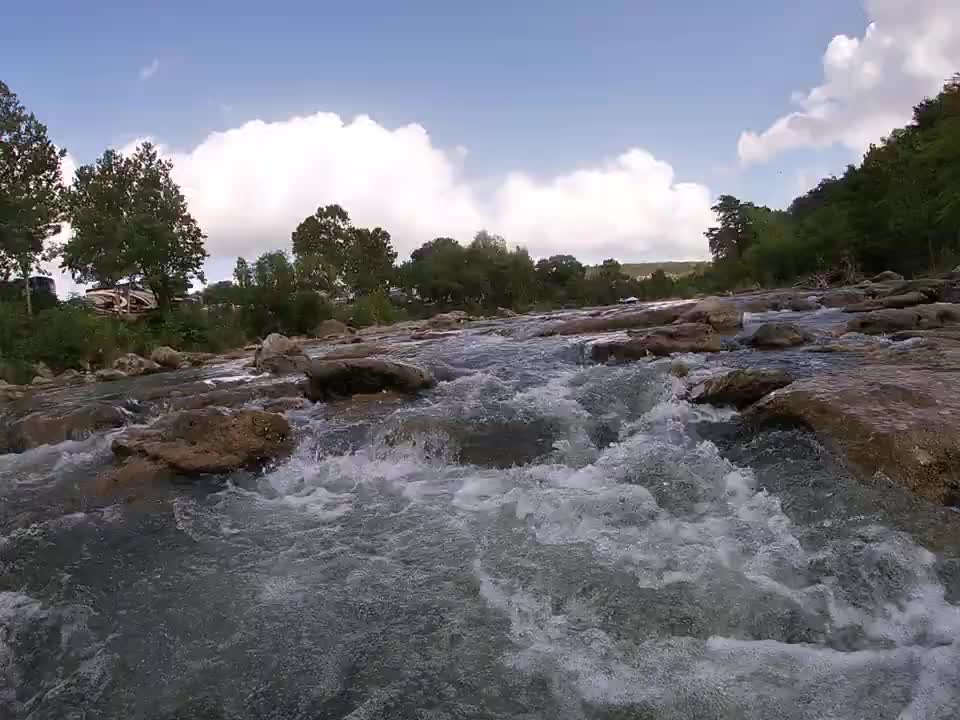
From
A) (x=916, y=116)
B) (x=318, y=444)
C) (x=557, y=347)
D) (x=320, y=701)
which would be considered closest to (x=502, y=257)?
(x=916, y=116)

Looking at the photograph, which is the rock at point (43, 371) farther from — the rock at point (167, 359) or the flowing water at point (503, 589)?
the flowing water at point (503, 589)

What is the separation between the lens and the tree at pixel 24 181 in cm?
2616

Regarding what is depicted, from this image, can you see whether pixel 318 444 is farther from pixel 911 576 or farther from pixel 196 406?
pixel 911 576

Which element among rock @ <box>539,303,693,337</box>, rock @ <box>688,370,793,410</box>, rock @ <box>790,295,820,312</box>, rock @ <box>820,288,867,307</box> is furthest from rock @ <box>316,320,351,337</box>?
rock @ <box>688,370,793,410</box>

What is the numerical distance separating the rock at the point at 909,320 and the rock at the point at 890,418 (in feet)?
15.4

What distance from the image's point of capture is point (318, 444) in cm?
709

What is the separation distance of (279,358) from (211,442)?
8.08 meters

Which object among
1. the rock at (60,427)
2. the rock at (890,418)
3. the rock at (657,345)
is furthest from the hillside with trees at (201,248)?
the rock at (890,418)

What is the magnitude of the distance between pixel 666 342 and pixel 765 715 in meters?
8.34

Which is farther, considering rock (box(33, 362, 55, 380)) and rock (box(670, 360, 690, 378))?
rock (box(33, 362, 55, 380))

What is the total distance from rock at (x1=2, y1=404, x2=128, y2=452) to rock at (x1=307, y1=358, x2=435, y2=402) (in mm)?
3078

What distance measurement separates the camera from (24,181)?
1090 inches

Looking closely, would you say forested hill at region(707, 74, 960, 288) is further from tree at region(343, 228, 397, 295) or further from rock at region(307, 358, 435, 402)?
tree at region(343, 228, 397, 295)

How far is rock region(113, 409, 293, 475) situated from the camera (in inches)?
254
